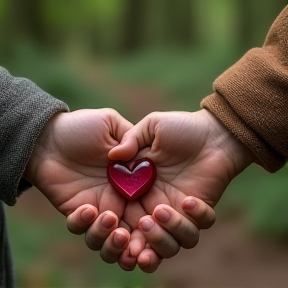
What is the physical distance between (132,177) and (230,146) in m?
0.22

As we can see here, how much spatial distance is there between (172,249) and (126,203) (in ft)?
0.49

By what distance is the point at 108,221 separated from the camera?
143 cm

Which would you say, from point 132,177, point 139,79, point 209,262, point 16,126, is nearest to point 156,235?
point 132,177

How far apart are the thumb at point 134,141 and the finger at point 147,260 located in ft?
0.67

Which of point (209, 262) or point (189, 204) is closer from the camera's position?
point (189, 204)

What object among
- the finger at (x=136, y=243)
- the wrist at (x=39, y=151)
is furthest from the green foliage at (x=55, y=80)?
the finger at (x=136, y=243)

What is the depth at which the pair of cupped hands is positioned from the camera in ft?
5.06

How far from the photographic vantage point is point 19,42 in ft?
21.7

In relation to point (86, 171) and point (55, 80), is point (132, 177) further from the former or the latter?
point (55, 80)

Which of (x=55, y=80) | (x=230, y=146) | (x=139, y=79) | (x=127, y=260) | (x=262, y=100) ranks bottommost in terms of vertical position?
(x=139, y=79)

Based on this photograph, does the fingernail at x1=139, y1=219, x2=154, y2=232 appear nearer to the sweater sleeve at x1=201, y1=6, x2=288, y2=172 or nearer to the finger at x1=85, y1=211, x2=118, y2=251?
the finger at x1=85, y1=211, x2=118, y2=251

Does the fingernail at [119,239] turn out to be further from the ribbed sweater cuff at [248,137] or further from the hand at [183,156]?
the ribbed sweater cuff at [248,137]

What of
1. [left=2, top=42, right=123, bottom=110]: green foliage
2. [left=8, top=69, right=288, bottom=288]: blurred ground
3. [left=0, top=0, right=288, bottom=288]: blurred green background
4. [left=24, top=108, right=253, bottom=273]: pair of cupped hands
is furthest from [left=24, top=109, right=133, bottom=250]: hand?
[left=2, top=42, right=123, bottom=110]: green foliage

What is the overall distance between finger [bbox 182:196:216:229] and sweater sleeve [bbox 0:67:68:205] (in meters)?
0.34
